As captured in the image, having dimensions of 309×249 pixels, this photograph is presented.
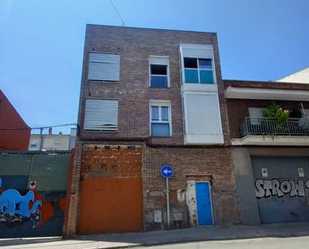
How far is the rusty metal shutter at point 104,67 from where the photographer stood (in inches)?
490

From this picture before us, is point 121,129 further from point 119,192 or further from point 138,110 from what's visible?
point 119,192

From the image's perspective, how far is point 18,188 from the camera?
10.3 m

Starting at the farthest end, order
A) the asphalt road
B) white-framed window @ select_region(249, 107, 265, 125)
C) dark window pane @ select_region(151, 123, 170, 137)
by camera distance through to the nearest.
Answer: white-framed window @ select_region(249, 107, 265, 125) → dark window pane @ select_region(151, 123, 170, 137) → the asphalt road

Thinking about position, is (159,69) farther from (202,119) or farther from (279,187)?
(279,187)

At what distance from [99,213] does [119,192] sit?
1209 mm

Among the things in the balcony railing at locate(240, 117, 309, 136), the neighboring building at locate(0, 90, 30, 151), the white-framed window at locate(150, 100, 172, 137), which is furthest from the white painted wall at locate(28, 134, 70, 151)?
the balcony railing at locate(240, 117, 309, 136)

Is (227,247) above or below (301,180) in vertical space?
below

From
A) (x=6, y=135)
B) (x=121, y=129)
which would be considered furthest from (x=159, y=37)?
(x=6, y=135)

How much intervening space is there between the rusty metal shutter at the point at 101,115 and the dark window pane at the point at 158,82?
7.87 ft

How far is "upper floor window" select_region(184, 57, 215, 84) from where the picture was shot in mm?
12898

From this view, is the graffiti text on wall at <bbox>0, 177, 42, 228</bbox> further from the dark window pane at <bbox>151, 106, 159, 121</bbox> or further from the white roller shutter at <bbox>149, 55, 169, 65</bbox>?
the white roller shutter at <bbox>149, 55, 169, 65</bbox>

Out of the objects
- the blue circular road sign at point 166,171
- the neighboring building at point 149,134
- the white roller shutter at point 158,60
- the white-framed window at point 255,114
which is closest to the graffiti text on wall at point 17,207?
the neighboring building at point 149,134

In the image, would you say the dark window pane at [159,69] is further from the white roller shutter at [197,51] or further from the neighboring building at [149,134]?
the white roller shutter at [197,51]

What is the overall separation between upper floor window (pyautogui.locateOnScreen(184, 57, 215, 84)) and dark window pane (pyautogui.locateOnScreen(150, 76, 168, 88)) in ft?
4.08
